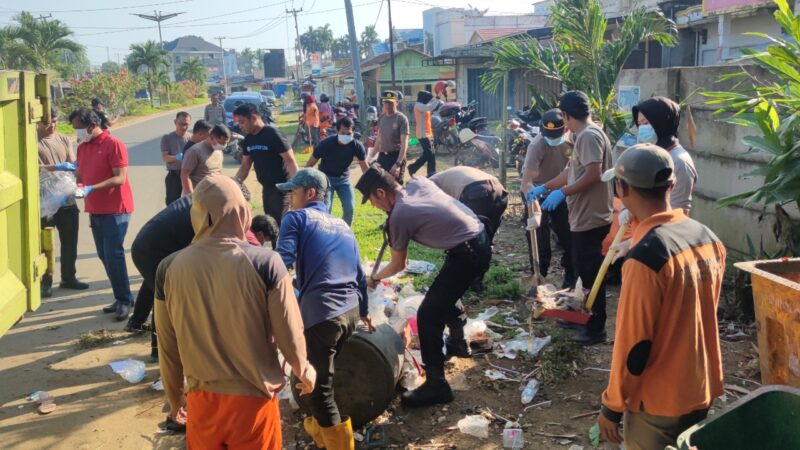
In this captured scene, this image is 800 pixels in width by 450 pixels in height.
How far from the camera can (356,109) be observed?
71.0 ft

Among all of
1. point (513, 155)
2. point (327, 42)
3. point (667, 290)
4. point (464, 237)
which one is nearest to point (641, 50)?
point (513, 155)

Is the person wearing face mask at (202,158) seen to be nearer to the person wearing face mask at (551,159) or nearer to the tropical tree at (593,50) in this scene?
the person wearing face mask at (551,159)

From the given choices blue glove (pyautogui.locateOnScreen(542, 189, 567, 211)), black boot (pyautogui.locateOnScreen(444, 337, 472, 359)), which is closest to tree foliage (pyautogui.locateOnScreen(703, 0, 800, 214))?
blue glove (pyautogui.locateOnScreen(542, 189, 567, 211))

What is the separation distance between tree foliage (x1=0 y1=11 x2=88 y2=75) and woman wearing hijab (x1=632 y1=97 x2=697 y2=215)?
37489 millimetres

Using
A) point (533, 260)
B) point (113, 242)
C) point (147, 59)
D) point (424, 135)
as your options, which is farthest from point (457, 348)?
point (147, 59)

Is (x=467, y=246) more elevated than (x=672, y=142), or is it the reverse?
(x=672, y=142)

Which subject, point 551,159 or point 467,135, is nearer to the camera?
point 551,159

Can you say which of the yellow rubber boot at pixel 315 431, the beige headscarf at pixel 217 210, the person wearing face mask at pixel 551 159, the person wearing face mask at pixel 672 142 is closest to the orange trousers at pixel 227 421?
the beige headscarf at pixel 217 210

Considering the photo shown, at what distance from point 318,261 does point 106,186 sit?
3224 millimetres

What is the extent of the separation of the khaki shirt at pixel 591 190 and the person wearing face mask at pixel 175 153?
4699mm

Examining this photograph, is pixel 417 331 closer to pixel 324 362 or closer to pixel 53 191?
pixel 324 362

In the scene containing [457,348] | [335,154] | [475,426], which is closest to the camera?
[475,426]

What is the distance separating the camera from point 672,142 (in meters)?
4.43

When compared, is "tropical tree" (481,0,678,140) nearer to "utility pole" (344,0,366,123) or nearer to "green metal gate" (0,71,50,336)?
"green metal gate" (0,71,50,336)
